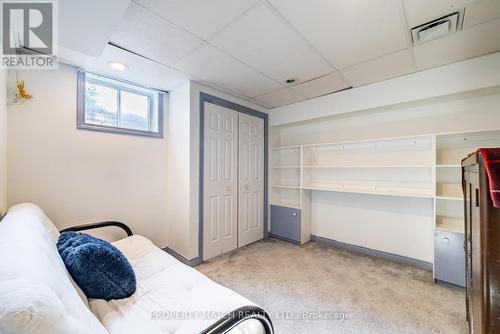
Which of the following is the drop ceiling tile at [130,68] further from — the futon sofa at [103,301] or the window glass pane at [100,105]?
the futon sofa at [103,301]

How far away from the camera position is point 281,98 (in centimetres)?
318

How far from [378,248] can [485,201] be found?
2.49 meters

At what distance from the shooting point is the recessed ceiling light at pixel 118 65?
2.15m

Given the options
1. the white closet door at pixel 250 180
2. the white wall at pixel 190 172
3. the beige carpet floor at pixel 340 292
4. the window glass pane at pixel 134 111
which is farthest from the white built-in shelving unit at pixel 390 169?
the window glass pane at pixel 134 111

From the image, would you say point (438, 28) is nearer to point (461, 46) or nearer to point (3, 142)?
point (461, 46)

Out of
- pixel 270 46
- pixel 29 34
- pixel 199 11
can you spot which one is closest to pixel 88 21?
pixel 29 34

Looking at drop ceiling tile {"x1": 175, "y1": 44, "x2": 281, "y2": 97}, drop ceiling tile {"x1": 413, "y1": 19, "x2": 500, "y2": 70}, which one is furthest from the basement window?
drop ceiling tile {"x1": 413, "y1": 19, "x2": 500, "y2": 70}

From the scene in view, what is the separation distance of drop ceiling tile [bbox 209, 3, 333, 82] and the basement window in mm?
1496

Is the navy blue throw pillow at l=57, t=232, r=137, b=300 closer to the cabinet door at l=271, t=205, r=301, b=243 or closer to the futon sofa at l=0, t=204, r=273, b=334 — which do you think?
the futon sofa at l=0, t=204, r=273, b=334

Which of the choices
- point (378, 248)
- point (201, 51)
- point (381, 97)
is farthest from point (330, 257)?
point (201, 51)

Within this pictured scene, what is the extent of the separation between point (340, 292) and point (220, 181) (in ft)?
6.27

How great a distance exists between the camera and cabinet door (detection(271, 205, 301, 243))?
3.34m

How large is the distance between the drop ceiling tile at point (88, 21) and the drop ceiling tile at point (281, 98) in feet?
6.57

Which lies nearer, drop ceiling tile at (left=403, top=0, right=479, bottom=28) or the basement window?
drop ceiling tile at (left=403, top=0, right=479, bottom=28)
